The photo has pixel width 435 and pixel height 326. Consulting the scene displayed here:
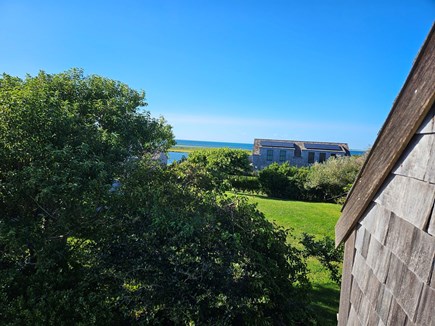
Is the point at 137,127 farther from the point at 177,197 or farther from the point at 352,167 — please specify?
the point at 352,167

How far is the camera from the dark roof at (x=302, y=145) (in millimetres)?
40688

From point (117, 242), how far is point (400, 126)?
14.8 feet

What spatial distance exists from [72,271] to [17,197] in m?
1.56

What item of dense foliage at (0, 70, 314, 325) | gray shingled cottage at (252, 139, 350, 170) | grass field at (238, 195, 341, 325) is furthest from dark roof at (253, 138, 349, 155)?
dense foliage at (0, 70, 314, 325)

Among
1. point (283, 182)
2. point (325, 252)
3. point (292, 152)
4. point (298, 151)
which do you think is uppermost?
point (298, 151)

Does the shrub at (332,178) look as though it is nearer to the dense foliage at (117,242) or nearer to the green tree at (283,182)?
the green tree at (283,182)

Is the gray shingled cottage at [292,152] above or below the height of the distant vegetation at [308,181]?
above

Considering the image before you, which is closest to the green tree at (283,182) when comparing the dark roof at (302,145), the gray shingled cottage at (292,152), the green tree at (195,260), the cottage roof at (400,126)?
the gray shingled cottage at (292,152)

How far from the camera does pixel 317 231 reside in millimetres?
12484

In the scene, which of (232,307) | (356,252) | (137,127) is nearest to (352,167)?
(137,127)

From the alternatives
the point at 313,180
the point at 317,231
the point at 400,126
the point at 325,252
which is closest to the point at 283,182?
the point at 313,180

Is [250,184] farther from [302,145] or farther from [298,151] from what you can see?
[302,145]

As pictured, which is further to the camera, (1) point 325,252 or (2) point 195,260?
(1) point 325,252

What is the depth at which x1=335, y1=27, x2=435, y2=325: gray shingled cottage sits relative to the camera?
3.70 feet
